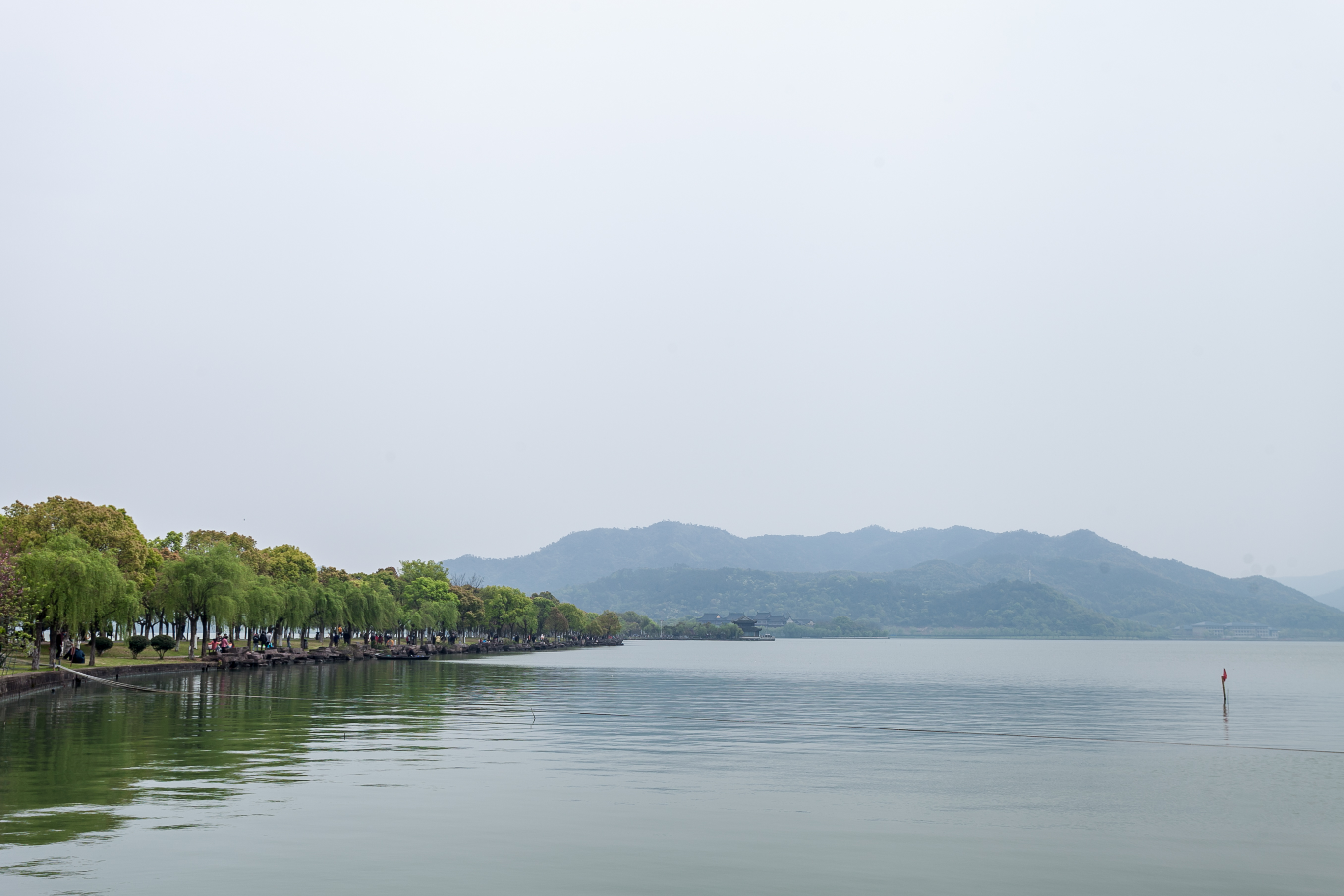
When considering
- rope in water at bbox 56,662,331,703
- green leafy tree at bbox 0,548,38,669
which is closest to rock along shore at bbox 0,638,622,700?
rope in water at bbox 56,662,331,703

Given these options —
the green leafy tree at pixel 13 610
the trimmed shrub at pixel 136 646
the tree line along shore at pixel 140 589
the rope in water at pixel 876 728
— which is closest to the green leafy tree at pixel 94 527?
the tree line along shore at pixel 140 589

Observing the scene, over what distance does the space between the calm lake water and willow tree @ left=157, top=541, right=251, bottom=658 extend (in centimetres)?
3909

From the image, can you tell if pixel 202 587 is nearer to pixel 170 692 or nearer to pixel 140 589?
pixel 140 589

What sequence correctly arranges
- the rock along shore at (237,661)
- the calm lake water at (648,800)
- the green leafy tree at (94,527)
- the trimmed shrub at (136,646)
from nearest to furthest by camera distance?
the calm lake water at (648,800) < the rock along shore at (237,661) < the green leafy tree at (94,527) < the trimmed shrub at (136,646)

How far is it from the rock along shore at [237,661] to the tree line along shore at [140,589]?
2804mm

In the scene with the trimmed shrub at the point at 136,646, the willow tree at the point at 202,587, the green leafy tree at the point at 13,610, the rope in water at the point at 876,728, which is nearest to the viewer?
Result: the rope in water at the point at 876,728

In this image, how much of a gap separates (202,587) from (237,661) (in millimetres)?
7843

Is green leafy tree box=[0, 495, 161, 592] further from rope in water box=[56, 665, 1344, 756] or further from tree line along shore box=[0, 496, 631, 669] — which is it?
rope in water box=[56, 665, 1344, 756]

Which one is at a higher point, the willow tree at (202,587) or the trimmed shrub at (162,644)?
the willow tree at (202,587)

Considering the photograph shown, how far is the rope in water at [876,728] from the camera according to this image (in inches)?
1934

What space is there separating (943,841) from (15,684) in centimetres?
5583

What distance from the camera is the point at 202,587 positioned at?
10431cm

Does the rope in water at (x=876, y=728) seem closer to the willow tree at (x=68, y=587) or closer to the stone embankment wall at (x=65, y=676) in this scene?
the stone embankment wall at (x=65, y=676)

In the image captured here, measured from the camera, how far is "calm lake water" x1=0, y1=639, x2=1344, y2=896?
2131 centimetres
